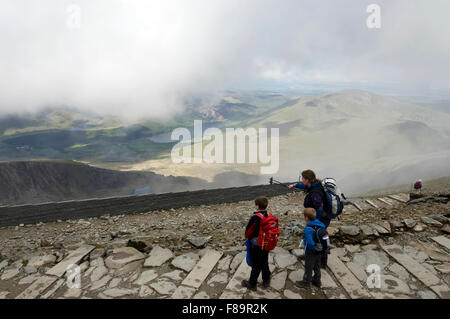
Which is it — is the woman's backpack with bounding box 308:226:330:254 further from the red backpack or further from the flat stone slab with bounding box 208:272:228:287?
the flat stone slab with bounding box 208:272:228:287

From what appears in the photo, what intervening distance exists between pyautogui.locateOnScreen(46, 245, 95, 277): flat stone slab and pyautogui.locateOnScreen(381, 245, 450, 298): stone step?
781 cm

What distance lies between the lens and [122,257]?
256 inches

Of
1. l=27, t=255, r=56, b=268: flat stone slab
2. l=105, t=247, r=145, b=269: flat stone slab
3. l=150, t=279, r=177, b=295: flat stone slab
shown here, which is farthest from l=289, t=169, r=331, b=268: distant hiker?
l=27, t=255, r=56, b=268: flat stone slab

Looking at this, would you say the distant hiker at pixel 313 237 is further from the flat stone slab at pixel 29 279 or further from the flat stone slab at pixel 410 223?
the flat stone slab at pixel 29 279

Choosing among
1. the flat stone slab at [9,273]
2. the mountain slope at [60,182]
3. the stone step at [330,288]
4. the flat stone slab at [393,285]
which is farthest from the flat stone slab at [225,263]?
the mountain slope at [60,182]

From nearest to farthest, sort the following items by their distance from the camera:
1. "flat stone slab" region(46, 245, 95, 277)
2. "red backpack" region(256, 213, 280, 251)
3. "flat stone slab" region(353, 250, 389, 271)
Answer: "red backpack" region(256, 213, 280, 251)
"flat stone slab" region(353, 250, 389, 271)
"flat stone slab" region(46, 245, 95, 277)

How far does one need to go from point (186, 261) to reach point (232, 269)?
1.21m

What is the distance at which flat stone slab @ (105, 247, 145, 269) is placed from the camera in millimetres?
6242

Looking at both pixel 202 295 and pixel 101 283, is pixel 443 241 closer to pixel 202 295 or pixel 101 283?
pixel 202 295

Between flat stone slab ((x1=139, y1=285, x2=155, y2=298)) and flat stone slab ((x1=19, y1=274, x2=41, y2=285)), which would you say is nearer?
flat stone slab ((x1=139, y1=285, x2=155, y2=298))

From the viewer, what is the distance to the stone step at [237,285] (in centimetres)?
498

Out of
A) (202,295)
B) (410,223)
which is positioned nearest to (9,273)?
(202,295)

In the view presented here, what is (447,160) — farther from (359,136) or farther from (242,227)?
(359,136)
